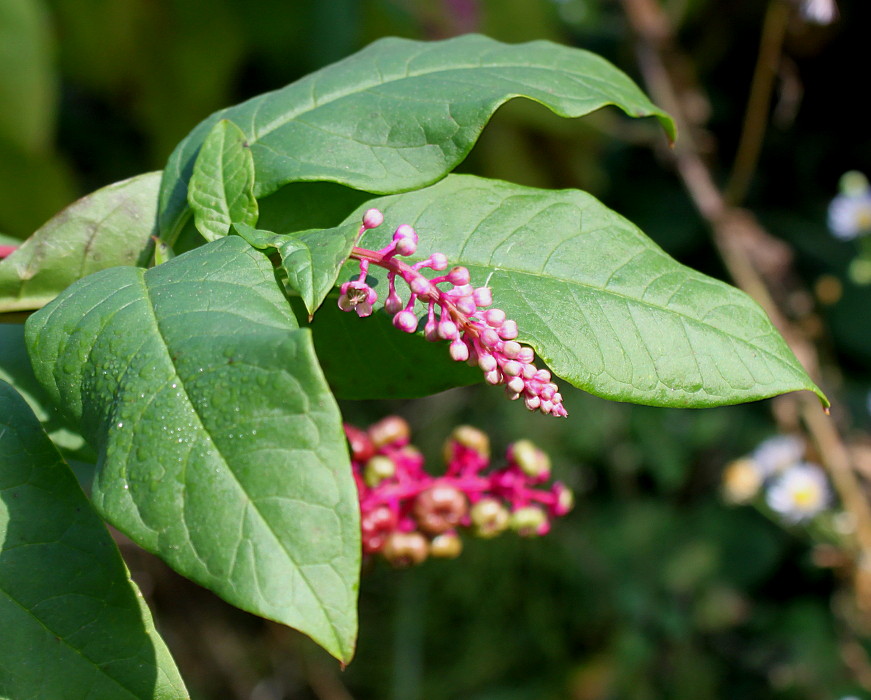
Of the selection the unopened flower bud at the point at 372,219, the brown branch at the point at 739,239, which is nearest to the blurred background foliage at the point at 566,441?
the brown branch at the point at 739,239

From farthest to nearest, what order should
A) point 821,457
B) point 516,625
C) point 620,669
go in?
point 516,625 < point 620,669 < point 821,457

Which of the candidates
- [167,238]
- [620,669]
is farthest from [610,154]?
[167,238]

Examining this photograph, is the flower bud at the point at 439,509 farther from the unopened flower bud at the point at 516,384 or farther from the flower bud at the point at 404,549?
the unopened flower bud at the point at 516,384

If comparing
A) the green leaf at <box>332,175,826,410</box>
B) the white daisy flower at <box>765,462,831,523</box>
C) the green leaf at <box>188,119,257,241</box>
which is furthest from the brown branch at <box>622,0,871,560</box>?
the green leaf at <box>188,119,257,241</box>

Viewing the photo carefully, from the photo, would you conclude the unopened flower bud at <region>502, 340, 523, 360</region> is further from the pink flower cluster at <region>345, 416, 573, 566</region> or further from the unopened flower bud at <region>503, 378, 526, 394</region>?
the pink flower cluster at <region>345, 416, 573, 566</region>

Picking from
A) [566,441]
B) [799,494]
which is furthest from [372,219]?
[566,441]

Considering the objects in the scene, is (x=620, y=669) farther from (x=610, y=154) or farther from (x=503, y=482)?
(x=610, y=154)
